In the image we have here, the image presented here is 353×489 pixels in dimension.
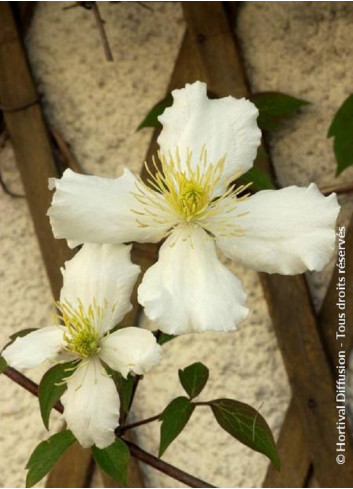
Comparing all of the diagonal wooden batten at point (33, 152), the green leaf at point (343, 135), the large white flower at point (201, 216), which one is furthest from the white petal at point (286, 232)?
the diagonal wooden batten at point (33, 152)

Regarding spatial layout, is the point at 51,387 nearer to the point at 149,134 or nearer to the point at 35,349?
the point at 35,349

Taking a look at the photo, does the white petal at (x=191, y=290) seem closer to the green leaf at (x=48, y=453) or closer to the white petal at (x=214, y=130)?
the white petal at (x=214, y=130)

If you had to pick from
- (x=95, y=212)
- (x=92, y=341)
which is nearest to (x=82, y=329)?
(x=92, y=341)

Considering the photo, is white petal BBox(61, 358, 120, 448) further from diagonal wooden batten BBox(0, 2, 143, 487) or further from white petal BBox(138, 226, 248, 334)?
diagonal wooden batten BBox(0, 2, 143, 487)

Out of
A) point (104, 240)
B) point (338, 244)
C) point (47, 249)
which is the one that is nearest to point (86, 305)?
point (104, 240)

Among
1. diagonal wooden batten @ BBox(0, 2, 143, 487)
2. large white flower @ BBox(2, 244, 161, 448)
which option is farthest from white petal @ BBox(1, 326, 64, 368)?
diagonal wooden batten @ BBox(0, 2, 143, 487)
